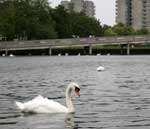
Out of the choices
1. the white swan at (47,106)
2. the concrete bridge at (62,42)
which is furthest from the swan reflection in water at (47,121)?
the concrete bridge at (62,42)

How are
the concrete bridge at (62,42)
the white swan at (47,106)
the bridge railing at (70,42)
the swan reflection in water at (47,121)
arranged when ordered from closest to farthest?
the swan reflection in water at (47,121), the white swan at (47,106), the bridge railing at (70,42), the concrete bridge at (62,42)

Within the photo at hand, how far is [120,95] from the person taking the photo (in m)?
34.3

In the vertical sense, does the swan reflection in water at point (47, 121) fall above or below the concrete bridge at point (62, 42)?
above

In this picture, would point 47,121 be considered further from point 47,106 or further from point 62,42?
point 62,42

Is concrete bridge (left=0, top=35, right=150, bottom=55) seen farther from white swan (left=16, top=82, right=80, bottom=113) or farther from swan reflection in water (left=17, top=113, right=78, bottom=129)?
swan reflection in water (left=17, top=113, right=78, bottom=129)

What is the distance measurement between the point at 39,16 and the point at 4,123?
171587 mm

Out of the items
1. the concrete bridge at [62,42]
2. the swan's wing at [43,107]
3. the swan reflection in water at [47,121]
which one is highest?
the swan's wing at [43,107]

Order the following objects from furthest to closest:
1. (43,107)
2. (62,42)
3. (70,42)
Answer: (70,42), (62,42), (43,107)

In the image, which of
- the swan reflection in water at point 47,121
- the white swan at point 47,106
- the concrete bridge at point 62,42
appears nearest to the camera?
the swan reflection in water at point 47,121

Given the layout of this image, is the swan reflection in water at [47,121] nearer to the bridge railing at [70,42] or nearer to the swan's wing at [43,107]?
the swan's wing at [43,107]

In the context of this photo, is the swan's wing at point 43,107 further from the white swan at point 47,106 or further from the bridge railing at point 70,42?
the bridge railing at point 70,42

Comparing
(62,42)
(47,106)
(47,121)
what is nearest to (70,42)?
(62,42)

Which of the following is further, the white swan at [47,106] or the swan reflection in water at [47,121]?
the white swan at [47,106]

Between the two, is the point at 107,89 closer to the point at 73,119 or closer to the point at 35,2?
the point at 73,119
